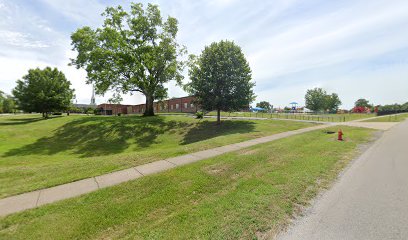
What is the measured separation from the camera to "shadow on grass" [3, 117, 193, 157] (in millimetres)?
14839

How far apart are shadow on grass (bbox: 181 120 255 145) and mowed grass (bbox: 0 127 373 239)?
455 inches

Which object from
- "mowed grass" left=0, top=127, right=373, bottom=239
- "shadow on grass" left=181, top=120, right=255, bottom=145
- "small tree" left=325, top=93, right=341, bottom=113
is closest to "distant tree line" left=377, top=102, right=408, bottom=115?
"small tree" left=325, top=93, right=341, bottom=113

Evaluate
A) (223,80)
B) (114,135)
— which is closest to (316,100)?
(223,80)

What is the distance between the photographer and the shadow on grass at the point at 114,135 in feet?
49.3

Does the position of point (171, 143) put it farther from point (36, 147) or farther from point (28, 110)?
point (28, 110)

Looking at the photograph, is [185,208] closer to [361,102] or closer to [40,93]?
[40,93]

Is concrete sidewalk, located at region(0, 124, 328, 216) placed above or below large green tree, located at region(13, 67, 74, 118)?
below

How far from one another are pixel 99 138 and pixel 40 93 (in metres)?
24.4

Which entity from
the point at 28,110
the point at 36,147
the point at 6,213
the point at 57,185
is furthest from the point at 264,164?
the point at 28,110

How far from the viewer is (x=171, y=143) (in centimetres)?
1741

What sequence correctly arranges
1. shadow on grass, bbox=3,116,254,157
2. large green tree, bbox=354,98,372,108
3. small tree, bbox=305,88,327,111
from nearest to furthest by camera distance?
1. shadow on grass, bbox=3,116,254,157
2. small tree, bbox=305,88,327,111
3. large green tree, bbox=354,98,372,108

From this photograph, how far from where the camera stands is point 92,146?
1633 cm

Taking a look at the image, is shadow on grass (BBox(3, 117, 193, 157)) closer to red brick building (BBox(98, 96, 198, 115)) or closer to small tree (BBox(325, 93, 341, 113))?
red brick building (BBox(98, 96, 198, 115))

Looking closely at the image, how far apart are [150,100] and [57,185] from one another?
25.9 metres
